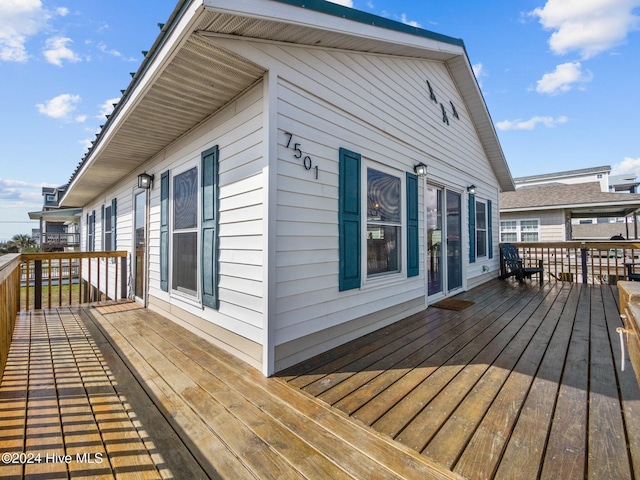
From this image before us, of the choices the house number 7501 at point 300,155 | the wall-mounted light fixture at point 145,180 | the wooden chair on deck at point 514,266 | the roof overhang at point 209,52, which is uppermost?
the roof overhang at point 209,52

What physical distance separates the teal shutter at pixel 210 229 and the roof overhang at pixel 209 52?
60 centimetres

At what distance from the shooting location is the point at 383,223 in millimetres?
3740

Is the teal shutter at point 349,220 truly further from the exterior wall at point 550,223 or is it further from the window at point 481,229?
the exterior wall at point 550,223

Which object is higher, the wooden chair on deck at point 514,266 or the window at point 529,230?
the window at point 529,230

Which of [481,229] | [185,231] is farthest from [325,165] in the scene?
[481,229]

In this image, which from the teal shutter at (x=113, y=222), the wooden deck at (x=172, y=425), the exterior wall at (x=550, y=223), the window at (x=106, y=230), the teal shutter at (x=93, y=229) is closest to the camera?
the wooden deck at (x=172, y=425)

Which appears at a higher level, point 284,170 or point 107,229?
point 284,170

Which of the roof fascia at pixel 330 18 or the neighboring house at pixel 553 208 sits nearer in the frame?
the roof fascia at pixel 330 18

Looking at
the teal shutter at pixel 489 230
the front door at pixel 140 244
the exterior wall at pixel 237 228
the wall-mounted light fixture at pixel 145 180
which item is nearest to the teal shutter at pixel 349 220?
the exterior wall at pixel 237 228

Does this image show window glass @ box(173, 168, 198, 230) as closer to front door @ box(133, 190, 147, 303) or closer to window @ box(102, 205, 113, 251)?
front door @ box(133, 190, 147, 303)

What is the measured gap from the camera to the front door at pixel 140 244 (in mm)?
5004

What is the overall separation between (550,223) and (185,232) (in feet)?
42.5

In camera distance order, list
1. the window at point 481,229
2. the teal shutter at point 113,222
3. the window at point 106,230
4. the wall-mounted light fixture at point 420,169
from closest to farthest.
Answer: the wall-mounted light fixture at point 420,169, the teal shutter at point 113,222, the window at point 481,229, the window at point 106,230

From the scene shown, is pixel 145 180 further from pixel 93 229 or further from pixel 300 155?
pixel 93 229
